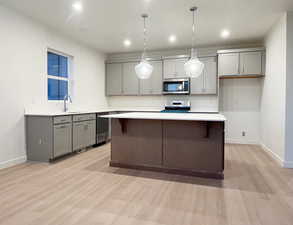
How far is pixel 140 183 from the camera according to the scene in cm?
273

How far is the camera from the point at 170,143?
10.3 ft

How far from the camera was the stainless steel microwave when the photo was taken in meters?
5.34

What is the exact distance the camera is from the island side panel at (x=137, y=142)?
10.5 ft

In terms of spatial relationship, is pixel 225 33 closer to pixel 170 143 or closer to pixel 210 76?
pixel 210 76


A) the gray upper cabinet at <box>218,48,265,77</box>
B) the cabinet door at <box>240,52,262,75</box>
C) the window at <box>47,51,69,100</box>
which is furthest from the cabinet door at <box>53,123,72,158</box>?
the cabinet door at <box>240,52,262,75</box>

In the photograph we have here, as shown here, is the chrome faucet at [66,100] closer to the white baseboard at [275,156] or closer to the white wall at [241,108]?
the white wall at [241,108]

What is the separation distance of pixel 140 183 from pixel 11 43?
3.17 metres

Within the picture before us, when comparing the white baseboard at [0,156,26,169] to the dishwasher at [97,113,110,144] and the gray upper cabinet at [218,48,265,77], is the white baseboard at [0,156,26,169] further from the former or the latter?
the gray upper cabinet at [218,48,265,77]

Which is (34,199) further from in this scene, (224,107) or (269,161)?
(224,107)

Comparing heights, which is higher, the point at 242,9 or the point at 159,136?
the point at 242,9

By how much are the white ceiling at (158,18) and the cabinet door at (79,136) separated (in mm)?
2089

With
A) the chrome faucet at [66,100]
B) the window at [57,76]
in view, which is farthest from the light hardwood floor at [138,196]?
the window at [57,76]

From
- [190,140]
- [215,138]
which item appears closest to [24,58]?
[190,140]

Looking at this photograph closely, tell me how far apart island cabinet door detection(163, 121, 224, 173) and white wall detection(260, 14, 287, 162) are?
1474 mm
